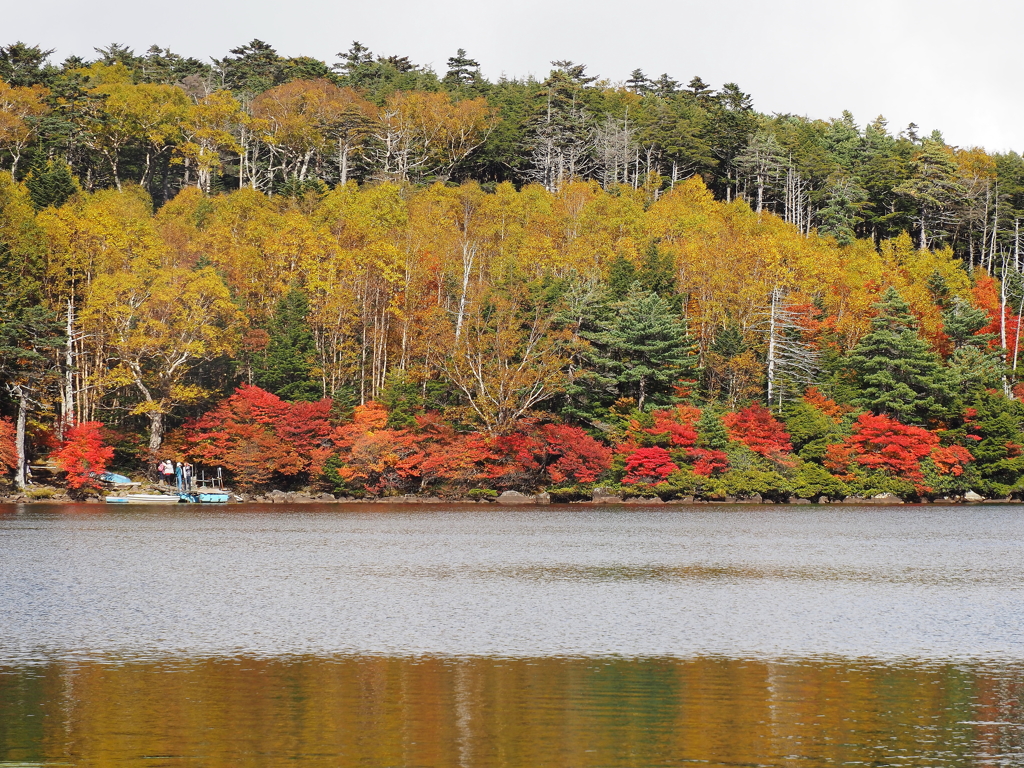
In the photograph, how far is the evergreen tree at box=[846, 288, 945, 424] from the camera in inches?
2265

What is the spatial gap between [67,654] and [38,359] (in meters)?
36.9

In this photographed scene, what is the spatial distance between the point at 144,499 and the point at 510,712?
142 feet

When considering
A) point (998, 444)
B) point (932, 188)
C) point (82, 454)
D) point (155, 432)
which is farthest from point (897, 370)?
point (82, 454)

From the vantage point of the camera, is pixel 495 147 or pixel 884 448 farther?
pixel 495 147

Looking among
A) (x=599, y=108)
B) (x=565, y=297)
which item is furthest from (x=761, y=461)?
(x=599, y=108)

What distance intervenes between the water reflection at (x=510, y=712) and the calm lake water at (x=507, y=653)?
0.05 metres

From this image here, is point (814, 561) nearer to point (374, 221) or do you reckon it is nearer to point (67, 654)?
point (67, 654)

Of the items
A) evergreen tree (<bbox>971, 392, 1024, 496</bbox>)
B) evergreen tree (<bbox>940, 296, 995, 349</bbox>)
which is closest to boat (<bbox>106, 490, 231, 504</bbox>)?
evergreen tree (<bbox>971, 392, 1024, 496</bbox>)

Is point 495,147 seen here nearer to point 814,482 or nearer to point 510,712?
point 814,482

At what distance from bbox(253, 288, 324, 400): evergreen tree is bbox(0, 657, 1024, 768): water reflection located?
41.3 meters

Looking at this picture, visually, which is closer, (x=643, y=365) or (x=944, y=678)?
(x=944, y=678)

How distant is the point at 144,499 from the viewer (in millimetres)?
52688

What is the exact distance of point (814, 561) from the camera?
29328mm

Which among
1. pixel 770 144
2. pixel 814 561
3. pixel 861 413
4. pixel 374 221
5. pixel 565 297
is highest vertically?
pixel 770 144
